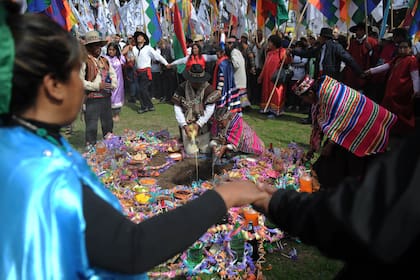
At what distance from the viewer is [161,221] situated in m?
1.21

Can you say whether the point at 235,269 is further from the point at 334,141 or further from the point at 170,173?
the point at 170,173

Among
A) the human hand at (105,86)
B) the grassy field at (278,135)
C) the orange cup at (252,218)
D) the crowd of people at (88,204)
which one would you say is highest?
the crowd of people at (88,204)

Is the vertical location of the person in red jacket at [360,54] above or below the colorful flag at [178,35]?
below

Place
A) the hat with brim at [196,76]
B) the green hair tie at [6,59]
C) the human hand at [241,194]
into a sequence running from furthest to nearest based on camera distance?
the hat with brim at [196,76]
the human hand at [241,194]
the green hair tie at [6,59]

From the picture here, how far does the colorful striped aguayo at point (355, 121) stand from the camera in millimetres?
3729

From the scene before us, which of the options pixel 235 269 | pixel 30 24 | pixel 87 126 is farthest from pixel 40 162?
pixel 87 126

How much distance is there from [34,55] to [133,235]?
584mm

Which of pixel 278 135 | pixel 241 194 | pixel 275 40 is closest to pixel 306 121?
pixel 278 135

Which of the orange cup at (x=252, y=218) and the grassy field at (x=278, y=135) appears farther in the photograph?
the orange cup at (x=252, y=218)

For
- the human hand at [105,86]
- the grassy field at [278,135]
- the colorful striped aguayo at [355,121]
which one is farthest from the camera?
the human hand at [105,86]

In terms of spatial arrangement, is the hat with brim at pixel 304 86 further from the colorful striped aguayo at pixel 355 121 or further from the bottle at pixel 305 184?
the bottle at pixel 305 184

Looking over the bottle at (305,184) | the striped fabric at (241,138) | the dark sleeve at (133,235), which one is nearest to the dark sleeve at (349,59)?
the striped fabric at (241,138)

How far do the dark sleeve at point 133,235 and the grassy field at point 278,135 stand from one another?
2089 mm

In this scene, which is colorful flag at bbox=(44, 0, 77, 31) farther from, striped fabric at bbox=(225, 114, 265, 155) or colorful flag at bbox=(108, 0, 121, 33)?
colorful flag at bbox=(108, 0, 121, 33)
